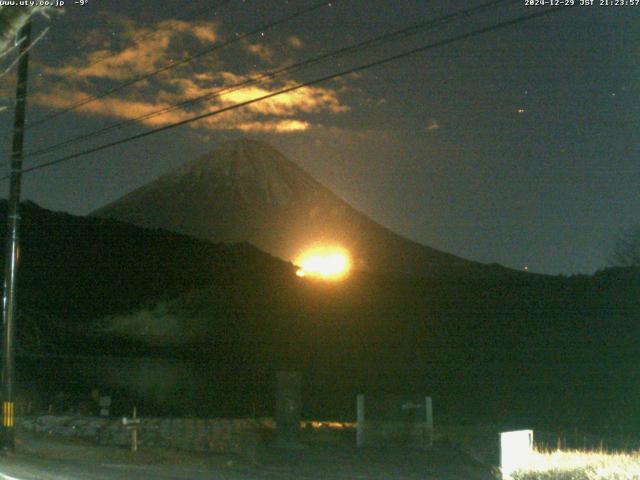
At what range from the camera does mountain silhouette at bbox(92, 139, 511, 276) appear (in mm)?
78875

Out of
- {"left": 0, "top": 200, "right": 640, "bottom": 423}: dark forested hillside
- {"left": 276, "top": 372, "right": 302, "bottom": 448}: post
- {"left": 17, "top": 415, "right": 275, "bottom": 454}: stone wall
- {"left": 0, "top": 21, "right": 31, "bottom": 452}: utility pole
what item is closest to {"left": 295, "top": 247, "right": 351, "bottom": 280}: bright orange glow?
{"left": 0, "top": 200, "right": 640, "bottom": 423}: dark forested hillside

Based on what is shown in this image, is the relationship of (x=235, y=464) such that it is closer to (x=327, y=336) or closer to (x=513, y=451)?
(x=513, y=451)

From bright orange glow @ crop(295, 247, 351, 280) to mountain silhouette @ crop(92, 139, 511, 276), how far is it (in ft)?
7.09

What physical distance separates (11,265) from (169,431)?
24.2 feet

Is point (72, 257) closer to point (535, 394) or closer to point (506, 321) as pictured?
point (506, 321)

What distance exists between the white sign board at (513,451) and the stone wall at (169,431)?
359 inches

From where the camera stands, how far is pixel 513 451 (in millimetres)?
11859

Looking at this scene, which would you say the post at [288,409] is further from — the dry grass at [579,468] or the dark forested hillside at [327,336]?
the dark forested hillside at [327,336]

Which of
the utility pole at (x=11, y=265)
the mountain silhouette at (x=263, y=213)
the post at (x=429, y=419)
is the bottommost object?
the post at (x=429, y=419)

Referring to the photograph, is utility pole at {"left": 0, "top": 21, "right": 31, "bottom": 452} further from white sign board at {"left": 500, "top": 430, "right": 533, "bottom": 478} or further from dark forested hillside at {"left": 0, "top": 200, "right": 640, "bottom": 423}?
dark forested hillside at {"left": 0, "top": 200, "right": 640, "bottom": 423}

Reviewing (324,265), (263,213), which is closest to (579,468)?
(324,265)

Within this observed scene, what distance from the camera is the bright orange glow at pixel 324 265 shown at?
159 feet

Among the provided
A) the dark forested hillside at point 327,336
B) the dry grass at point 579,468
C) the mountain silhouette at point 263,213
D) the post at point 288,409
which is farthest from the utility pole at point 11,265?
the mountain silhouette at point 263,213

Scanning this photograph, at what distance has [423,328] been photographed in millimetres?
40938
